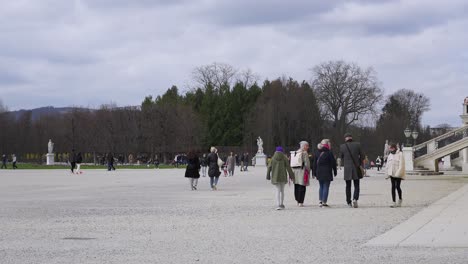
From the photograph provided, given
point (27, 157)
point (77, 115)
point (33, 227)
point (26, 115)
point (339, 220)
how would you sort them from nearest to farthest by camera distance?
1. point (33, 227)
2. point (339, 220)
3. point (77, 115)
4. point (27, 157)
5. point (26, 115)

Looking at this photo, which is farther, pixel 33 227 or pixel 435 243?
pixel 33 227

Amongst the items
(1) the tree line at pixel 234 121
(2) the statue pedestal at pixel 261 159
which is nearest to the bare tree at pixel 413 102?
(1) the tree line at pixel 234 121

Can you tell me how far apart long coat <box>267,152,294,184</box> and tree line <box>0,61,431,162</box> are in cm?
6949

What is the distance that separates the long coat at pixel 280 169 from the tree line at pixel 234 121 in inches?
2736

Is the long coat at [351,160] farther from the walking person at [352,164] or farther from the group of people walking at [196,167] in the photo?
the group of people walking at [196,167]

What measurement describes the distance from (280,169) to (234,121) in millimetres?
85042

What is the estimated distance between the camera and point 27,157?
11019 centimetres

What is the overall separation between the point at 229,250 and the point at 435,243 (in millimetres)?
3024

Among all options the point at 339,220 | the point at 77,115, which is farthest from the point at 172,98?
the point at 339,220

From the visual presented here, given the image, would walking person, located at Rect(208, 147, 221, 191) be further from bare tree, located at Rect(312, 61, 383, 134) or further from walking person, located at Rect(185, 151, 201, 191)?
bare tree, located at Rect(312, 61, 383, 134)

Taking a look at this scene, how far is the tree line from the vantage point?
90000mm

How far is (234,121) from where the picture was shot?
4082 inches

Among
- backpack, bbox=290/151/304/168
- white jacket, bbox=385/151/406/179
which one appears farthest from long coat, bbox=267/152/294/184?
white jacket, bbox=385/151/406/179

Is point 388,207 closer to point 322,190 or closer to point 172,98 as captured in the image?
point 322,190
